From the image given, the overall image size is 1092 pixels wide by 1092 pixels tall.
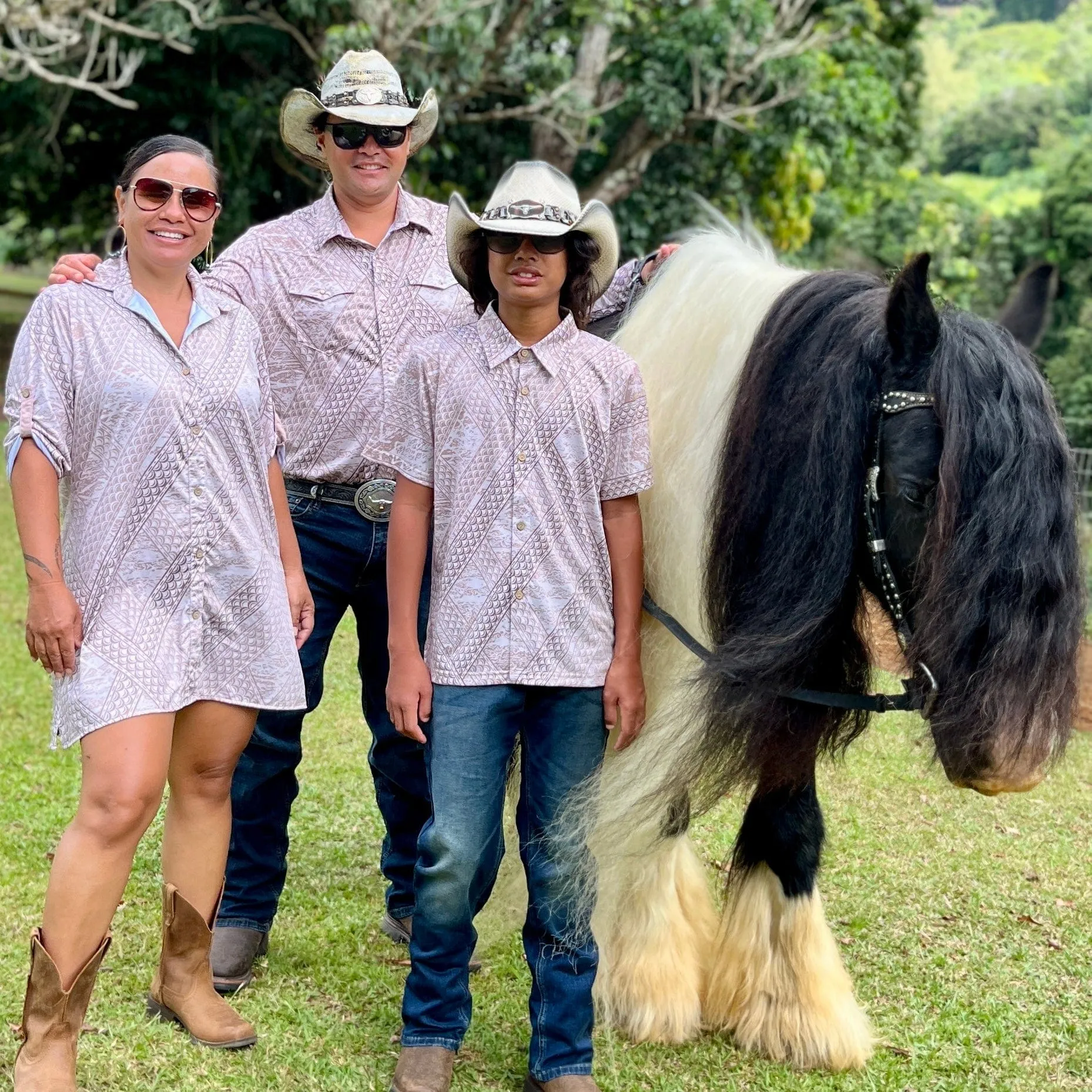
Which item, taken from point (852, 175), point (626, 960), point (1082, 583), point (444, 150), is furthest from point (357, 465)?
point (852, 175)

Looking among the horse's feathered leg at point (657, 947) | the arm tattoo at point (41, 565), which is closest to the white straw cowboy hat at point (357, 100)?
the arm tattoo at point (41, 565)

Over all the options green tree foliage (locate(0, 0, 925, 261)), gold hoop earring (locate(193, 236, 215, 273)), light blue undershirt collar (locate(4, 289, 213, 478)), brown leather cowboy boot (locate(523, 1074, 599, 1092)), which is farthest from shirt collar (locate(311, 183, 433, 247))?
green tree foliage (locate(0, 0, 925, 261))

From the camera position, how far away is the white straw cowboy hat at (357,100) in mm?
3066

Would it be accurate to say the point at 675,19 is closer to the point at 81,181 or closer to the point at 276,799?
the point at 81,181

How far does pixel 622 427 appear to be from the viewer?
2.66m

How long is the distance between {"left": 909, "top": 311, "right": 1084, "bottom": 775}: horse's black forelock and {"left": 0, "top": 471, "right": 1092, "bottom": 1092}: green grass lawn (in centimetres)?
22

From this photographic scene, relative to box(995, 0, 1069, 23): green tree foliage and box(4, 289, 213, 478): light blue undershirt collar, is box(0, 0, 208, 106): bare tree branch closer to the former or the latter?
box(4, 289, 213, 478): light blue undershirt collar

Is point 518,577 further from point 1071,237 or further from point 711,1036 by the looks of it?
point 1071,237

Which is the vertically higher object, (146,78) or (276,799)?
(146,78)

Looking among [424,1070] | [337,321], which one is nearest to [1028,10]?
[337,321]

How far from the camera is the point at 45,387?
245cm

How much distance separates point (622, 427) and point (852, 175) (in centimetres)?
1246

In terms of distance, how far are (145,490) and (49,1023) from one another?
1044 millimetres

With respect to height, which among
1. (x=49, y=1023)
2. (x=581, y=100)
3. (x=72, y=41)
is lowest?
(x=49, y=1023)
